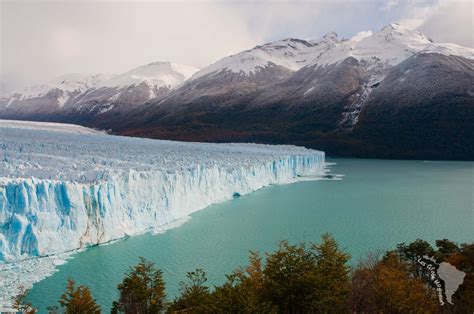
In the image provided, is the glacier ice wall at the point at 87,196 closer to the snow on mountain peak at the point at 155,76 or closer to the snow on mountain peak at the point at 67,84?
the snow on mountain peak at the point at 155,76

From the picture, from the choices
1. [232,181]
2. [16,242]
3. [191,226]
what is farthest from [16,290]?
[232,181]

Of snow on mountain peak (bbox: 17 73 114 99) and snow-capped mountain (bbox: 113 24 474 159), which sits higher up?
snow on mountain peak (bbox: 17 73 114 99)

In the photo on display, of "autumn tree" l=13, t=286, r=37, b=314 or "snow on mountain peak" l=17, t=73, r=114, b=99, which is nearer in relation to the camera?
"autumn tree" l=13, t=286, r=37, b=314

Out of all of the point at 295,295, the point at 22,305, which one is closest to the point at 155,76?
the point at 22,305

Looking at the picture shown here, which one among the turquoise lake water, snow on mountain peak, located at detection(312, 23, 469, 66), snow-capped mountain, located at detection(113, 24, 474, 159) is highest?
snow on mountain peak, located at detection(312, 23, 469, 66)

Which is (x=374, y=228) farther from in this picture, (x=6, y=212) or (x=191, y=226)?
(x=6, y=212)

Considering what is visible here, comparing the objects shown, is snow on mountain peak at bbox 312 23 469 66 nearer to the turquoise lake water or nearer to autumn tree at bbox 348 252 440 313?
the turquoise lake water

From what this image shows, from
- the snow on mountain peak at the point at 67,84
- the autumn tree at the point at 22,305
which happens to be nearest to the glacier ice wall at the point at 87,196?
the autumn tree at the point at 22,305

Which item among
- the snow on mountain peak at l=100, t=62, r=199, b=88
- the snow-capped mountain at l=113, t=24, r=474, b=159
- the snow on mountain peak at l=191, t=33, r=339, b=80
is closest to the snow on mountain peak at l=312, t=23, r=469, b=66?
the snow-capped mountain at l=113, t=24, r=474, b=159

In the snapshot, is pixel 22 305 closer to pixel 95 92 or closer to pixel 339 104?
pixel 339 104
